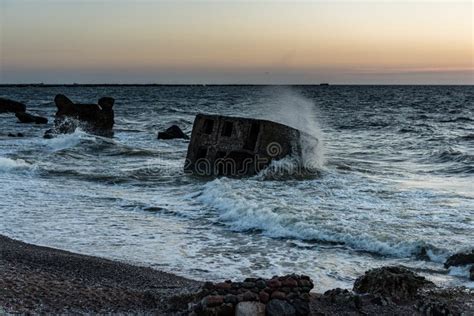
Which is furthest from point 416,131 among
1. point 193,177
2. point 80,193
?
point 80,193

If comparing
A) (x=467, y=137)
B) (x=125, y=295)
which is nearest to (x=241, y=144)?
(x=125, y=295)

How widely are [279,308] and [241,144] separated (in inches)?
400

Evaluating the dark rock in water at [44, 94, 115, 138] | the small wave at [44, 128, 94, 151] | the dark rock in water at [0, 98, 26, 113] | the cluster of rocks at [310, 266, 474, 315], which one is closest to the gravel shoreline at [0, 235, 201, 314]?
the cluster of rocks at [310, 266, 474, 315]

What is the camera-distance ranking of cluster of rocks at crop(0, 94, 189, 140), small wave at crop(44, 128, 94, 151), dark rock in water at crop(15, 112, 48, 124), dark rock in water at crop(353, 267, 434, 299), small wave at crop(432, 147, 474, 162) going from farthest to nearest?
dark rock in water at crop(15, 112, 48, 124)
cluster of rocks at crop(0, 94, 189, 140)
small wave at crop(44, 128, 94, 151)
small wave at crop(432, 147, 474, 162)
dark rock in water at crop(353, 267, 434, 299)

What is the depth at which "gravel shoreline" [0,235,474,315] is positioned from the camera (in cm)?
497

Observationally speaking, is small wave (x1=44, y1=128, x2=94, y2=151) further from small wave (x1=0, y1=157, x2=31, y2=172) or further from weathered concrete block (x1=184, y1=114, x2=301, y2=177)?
weathered concrete block (x1=184, y1=114, x2=301, y2=177)

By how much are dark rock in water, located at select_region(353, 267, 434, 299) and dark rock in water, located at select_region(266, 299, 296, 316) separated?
1.23 m

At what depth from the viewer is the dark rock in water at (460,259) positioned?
714 centimetres

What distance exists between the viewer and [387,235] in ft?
28.0

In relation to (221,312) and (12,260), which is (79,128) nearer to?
(12,260)

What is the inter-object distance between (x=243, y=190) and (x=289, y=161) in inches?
110

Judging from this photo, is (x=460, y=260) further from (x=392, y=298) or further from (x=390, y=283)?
(x=392, y=298)

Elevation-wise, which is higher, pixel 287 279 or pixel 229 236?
pixel 287 279

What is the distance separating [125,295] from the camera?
5406mm
